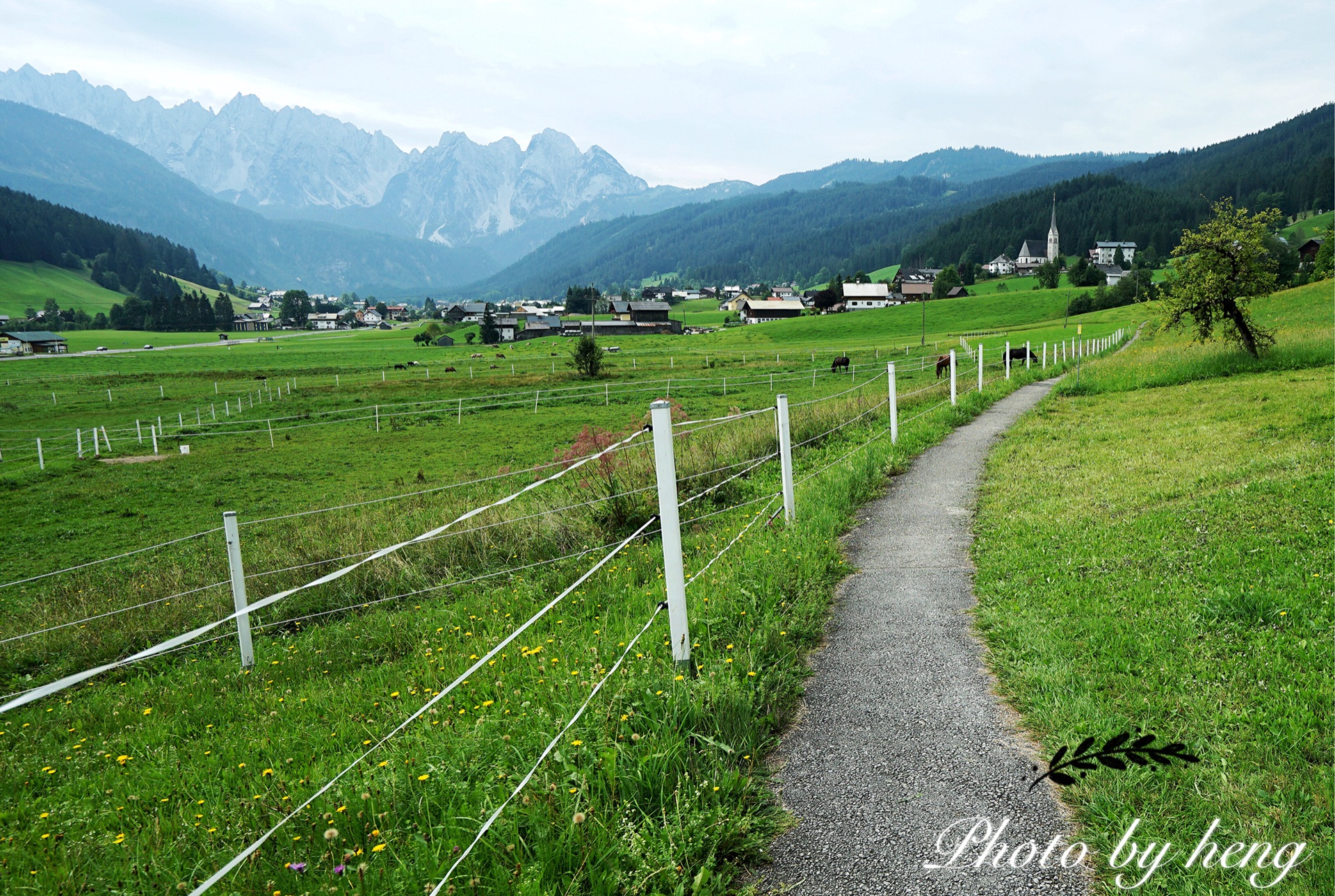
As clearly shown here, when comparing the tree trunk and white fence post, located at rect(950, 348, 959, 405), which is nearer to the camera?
white fence post, located at rect(950, 348, 959, 405)

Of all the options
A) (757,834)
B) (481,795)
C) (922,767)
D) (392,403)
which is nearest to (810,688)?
(922,767)

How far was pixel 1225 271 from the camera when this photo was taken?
2114 cm

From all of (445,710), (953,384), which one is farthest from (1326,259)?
(445,710)

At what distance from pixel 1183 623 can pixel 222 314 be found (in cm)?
20030

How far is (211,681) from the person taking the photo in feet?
21.7

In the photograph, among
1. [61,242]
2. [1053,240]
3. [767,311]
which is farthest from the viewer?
[61,242]

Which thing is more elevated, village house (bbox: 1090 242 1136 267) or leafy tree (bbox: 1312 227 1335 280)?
village house (bbox: 1090 242 1136 267)

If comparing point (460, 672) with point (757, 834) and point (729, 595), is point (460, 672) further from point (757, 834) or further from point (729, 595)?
point (757, 834)

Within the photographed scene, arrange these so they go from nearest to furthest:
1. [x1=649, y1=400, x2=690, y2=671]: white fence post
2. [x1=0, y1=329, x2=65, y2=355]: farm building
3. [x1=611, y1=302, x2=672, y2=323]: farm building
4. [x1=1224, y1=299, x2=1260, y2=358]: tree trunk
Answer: [x1=649, y1=400, x2=690, y2=671]: white fence post → [x1=1224, y1=299, x2=1260, y2=358]: tree trunk → [x1=0, y1=329, x2=65, y2=355]: farm building → [x1=611, y1=302, x2=672, y2=323]: farm building

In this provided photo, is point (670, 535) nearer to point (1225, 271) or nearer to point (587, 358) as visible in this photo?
point (1225, 271)

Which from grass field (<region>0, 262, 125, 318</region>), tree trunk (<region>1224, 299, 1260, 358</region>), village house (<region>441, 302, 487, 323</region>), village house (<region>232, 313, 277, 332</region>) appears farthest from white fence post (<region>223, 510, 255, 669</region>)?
village house (<region>232, 313, 277, 332</region>)

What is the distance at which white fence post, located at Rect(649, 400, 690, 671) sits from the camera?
4598 millimetres

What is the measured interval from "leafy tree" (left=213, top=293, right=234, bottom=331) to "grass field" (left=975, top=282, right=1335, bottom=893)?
188417mm

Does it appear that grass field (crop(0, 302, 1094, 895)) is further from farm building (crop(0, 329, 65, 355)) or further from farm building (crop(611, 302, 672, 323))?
farm building (crop(611, 302, 672, 323))
